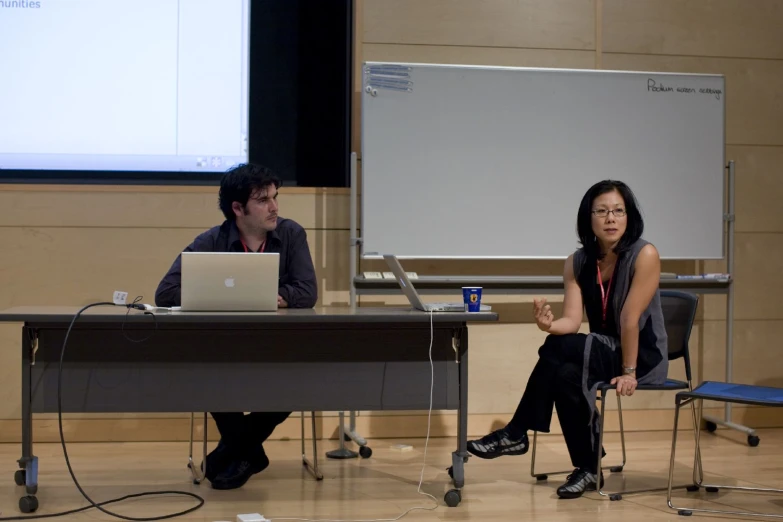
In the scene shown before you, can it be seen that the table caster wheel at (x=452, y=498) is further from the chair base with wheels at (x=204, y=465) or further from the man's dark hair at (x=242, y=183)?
the man's dark hair at (x=242, y=183)

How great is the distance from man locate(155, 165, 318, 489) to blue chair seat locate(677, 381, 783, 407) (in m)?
1.54

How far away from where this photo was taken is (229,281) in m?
2.97

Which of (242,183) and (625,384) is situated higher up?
(242,183)

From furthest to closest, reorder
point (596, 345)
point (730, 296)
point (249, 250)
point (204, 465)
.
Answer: point (730, 296)
point (249, 250)
point (204, 465)
point (596, 345)

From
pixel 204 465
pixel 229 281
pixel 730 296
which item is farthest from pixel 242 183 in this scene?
pixel 730 296

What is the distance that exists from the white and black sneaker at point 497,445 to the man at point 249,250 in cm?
78

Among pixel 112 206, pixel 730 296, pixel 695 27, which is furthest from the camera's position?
pixel 695 27

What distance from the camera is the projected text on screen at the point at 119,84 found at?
448 centimetres

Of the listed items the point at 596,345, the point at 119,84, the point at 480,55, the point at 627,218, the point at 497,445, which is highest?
the point at 480,55

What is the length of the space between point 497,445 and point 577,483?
328 mm

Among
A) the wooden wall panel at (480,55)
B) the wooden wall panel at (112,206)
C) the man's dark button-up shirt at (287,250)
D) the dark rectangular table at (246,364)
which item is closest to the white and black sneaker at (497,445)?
the dark rectangular table at (246,364)

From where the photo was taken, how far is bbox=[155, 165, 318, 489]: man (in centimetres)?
347

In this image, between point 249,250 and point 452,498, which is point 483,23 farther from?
point 452,498

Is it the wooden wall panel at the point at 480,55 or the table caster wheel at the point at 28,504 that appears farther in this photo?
the wooden wall panel at the point at 480,55
